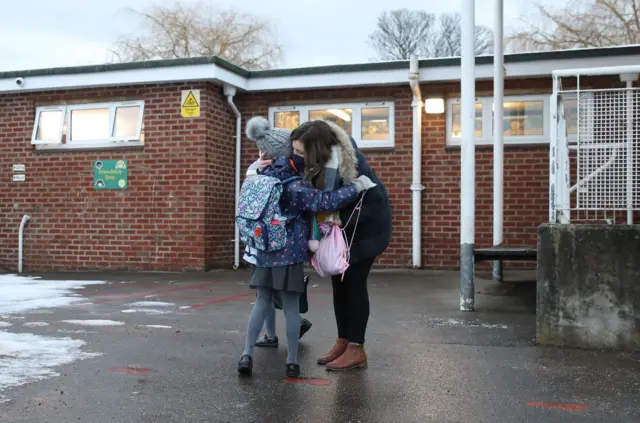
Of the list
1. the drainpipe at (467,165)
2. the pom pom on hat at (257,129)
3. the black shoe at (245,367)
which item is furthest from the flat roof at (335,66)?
the black shoe at (245,367)

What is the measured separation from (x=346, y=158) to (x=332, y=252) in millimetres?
602

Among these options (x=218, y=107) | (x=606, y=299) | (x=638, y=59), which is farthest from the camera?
(x=218, y=107)

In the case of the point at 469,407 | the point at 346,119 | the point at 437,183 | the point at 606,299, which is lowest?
the point at 469,407

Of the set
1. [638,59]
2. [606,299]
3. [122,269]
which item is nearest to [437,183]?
[638,59]

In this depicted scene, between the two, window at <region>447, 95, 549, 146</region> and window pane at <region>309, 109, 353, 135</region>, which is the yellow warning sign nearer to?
window pane at <region>309, 109, 353, 135</region>

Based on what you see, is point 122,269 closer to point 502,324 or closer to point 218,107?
point 218,107

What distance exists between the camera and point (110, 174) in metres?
12.1

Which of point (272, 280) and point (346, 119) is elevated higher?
point (346, 119)

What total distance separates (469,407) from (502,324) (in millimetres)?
2584

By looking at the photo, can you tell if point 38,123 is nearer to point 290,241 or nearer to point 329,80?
point 329,80

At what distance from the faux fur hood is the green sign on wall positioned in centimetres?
825

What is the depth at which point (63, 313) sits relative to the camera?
687cm

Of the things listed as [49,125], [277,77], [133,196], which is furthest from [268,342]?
[49,125]

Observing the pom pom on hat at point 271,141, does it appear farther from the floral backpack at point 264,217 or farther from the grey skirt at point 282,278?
the grey skirt at point 282,278
